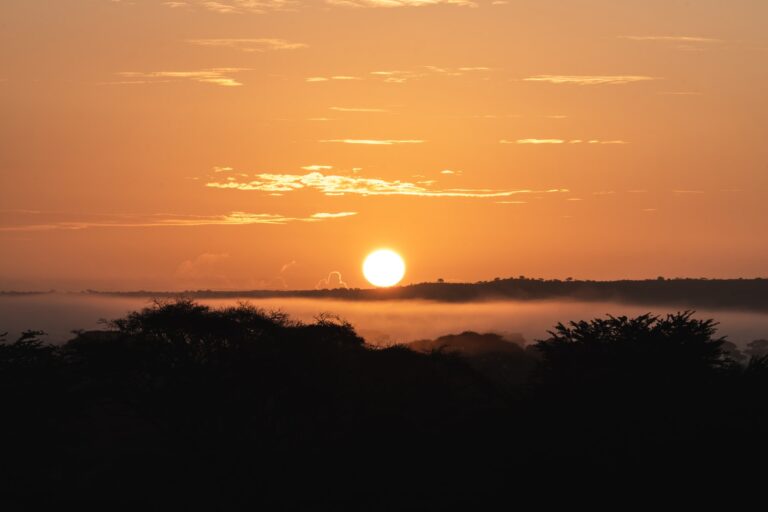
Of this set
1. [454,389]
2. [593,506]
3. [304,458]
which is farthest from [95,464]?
[593,506]

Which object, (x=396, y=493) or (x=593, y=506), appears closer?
(x=593, y=506)

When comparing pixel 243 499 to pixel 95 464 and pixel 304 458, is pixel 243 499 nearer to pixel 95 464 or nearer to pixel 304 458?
pixel 304 458

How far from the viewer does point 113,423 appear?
10894cm

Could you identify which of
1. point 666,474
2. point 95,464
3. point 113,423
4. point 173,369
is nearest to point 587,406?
point 666,474

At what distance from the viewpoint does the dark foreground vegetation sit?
6919cm

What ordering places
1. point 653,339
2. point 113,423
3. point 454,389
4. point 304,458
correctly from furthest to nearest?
point 113,423
point 454,389
point 653,339
point 304,458

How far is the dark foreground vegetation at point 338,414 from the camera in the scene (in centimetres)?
6919

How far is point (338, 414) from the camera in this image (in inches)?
3450

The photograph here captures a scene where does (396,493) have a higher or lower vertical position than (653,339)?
lower

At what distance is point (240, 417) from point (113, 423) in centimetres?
2610

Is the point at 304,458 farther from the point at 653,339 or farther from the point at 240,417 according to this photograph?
the point at 653,339

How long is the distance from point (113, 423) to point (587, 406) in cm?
4805

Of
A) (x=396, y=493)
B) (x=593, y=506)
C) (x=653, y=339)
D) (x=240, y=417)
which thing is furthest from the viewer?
(x=653, y=339)

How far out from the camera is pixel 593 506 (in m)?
62.6
